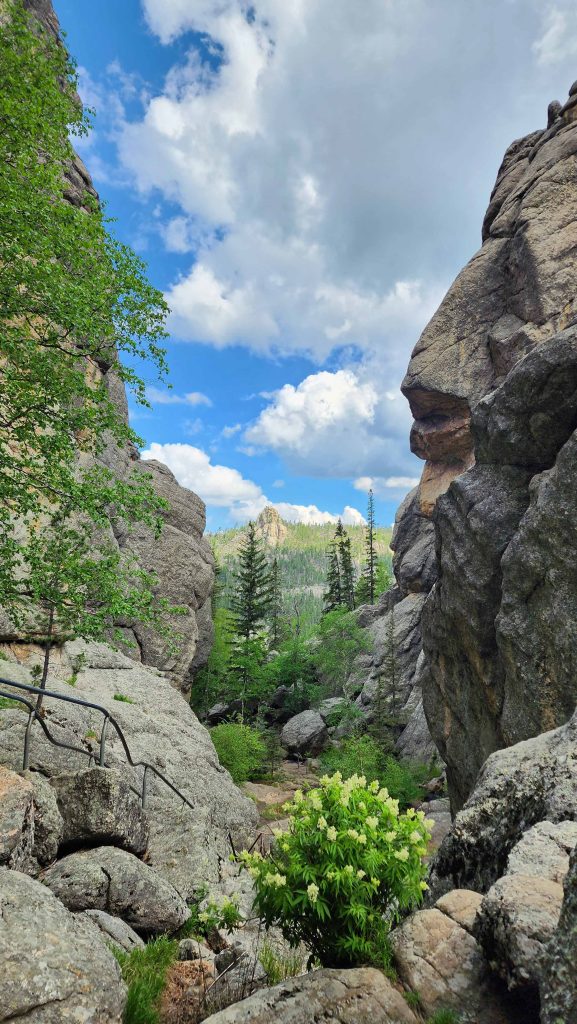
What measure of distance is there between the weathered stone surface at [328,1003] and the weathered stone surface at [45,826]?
4.11 metres

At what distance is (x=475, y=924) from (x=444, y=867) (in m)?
2.25

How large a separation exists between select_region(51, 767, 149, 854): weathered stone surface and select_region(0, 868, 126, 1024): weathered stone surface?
9.37ft

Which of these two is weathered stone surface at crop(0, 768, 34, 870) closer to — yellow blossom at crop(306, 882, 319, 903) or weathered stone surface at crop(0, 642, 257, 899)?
weathered stone surface at crop(0, 642, 257, 899)

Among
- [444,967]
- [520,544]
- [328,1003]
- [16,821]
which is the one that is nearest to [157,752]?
[16,821]

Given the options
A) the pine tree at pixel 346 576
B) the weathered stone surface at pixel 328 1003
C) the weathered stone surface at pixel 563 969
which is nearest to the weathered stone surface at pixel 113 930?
the weathered stone surface at pixel 328 1003

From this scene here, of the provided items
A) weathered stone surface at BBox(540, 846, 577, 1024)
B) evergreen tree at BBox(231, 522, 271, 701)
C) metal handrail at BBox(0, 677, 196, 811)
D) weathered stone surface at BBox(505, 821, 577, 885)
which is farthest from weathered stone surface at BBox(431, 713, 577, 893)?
evergreen tree at BBox(231, 522, 271, 701)

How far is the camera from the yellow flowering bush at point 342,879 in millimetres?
4355

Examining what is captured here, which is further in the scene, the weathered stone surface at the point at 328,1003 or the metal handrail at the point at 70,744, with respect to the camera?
the metal handrail at the point at 70,744

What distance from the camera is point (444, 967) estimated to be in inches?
159

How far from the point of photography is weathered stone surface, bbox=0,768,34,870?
589cm

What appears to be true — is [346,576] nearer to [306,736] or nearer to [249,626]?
[249,626]

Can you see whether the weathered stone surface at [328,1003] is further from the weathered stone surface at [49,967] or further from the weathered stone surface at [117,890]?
the weathered stone surface at [117,890]

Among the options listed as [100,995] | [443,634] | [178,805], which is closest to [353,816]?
[100,995]

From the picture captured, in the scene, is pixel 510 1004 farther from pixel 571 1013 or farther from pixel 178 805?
pixel 178 805
